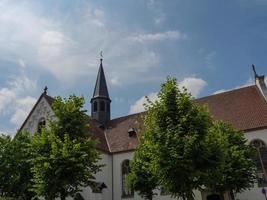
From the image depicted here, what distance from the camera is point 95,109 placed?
40031 mm

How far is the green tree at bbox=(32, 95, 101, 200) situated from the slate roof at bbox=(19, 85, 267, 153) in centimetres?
582

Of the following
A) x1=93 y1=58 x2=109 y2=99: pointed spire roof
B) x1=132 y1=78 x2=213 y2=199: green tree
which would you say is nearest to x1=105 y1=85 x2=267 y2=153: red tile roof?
x1=93 y1=58 x2=109 y2=99: pointed spire roof

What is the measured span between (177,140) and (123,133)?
18.3 meters

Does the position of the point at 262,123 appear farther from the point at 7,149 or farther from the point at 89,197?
the point at 7,149

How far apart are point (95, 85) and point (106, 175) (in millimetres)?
14977

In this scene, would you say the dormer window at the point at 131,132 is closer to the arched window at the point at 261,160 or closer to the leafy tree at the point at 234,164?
the leafy tree at the point at 234,164

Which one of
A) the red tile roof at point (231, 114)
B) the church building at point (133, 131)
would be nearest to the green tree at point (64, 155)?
the church building at point (133, 131)

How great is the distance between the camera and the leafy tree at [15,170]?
23.3 m

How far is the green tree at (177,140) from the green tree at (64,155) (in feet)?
14.4

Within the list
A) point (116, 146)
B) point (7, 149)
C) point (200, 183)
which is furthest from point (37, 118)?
point (200, 183)

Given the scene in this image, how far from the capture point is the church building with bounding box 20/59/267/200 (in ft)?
82.1

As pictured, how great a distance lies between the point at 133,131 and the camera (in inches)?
1300

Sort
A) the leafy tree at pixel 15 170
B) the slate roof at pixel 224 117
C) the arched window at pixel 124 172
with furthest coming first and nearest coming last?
1. the arched window at pixel 124 172
2. the slate roof at pixel 224 117
3. the leafy tree at pixel 15 170

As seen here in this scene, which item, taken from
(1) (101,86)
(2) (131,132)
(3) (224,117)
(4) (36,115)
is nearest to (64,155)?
(4) (36,115)
